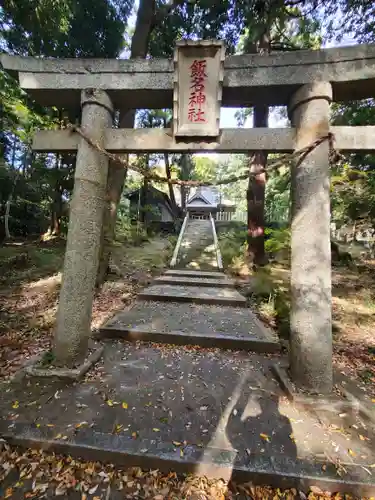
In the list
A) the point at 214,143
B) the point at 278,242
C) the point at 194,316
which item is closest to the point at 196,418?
the point at 194,316

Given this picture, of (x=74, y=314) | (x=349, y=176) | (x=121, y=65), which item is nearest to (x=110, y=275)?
(x=74, y=314)

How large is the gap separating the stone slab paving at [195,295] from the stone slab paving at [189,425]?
2747 millimetres

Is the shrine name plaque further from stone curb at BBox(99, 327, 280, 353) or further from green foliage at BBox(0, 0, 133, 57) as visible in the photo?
green foliage at BBox(0, 0, 133, 57)

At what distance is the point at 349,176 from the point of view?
24.6 ft

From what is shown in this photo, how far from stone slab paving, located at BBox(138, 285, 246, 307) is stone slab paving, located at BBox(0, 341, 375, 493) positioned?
2.75m

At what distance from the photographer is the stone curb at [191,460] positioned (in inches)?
76.6

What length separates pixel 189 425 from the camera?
2.46 meters

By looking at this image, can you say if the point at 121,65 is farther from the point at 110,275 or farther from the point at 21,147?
the point at 21,147

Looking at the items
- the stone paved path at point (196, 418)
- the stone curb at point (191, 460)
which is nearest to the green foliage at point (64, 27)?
the stone paved path at point (196, 418)

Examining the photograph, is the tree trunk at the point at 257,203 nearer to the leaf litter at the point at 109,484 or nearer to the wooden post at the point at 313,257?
the wooden post at the point at 313,257

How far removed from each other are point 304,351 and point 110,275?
640cm

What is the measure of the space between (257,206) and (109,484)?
8.75m

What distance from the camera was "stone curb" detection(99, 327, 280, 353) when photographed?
404cm

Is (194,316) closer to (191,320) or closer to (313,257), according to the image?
(191,320)
